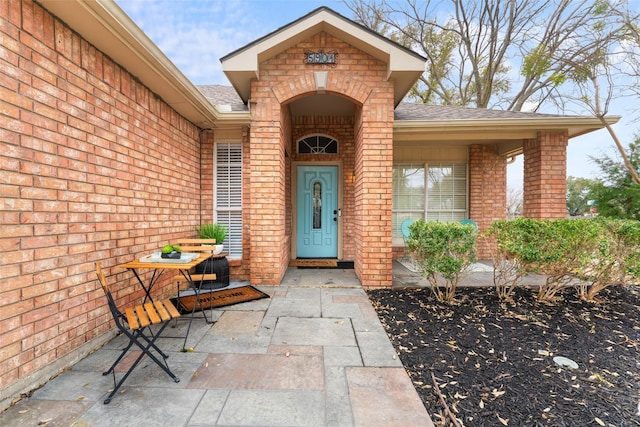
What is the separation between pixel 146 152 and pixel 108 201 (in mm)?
901

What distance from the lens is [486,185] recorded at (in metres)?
6.64

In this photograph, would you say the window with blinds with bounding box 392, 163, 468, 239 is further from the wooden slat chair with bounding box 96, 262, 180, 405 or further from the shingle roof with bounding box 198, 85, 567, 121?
the wooden slat chair with bounding box 96, 262, 180, 405

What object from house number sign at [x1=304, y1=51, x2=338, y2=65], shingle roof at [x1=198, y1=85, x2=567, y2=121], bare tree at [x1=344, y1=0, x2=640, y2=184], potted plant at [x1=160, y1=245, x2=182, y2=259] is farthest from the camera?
bare tree at [x1=344, y1=0, x2=640, y2=184]

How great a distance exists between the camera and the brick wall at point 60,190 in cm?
180

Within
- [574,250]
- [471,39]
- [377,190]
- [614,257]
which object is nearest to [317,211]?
[377,190]

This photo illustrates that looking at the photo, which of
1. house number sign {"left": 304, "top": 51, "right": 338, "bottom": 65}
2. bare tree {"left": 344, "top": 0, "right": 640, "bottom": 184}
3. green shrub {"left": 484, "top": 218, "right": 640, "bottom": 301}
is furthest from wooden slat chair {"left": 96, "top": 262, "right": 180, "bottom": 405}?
bare tree {"left": 344, "top": 0, "right": 640, "bottom": 184}

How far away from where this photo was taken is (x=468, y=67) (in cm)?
1198

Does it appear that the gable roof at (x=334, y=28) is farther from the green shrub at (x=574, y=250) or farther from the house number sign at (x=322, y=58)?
the green shrub at (x=574, y=250)

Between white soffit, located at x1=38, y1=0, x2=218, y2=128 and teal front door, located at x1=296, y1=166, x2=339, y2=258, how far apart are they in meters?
2.94

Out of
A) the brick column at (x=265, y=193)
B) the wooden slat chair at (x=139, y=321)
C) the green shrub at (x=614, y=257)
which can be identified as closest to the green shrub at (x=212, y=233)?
the brick column at (x=265, y=193)

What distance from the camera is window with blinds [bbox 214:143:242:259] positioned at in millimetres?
4961

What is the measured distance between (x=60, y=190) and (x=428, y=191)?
6.76 m

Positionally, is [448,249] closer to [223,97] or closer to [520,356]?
[520,356]

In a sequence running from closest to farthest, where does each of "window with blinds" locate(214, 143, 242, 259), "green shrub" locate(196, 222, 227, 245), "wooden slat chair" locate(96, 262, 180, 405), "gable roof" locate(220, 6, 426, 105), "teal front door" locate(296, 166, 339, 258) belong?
"wooden slat chair" locate(96, 262, 180, 405) < "gable roof" locate(220, 6, 426, 105) < "green shrub" locate(196, 222, 227, 245) < "window with blinds" locate(214, 143, 242, 259) < "teal front door" locate(296, 166, 339, 258)
